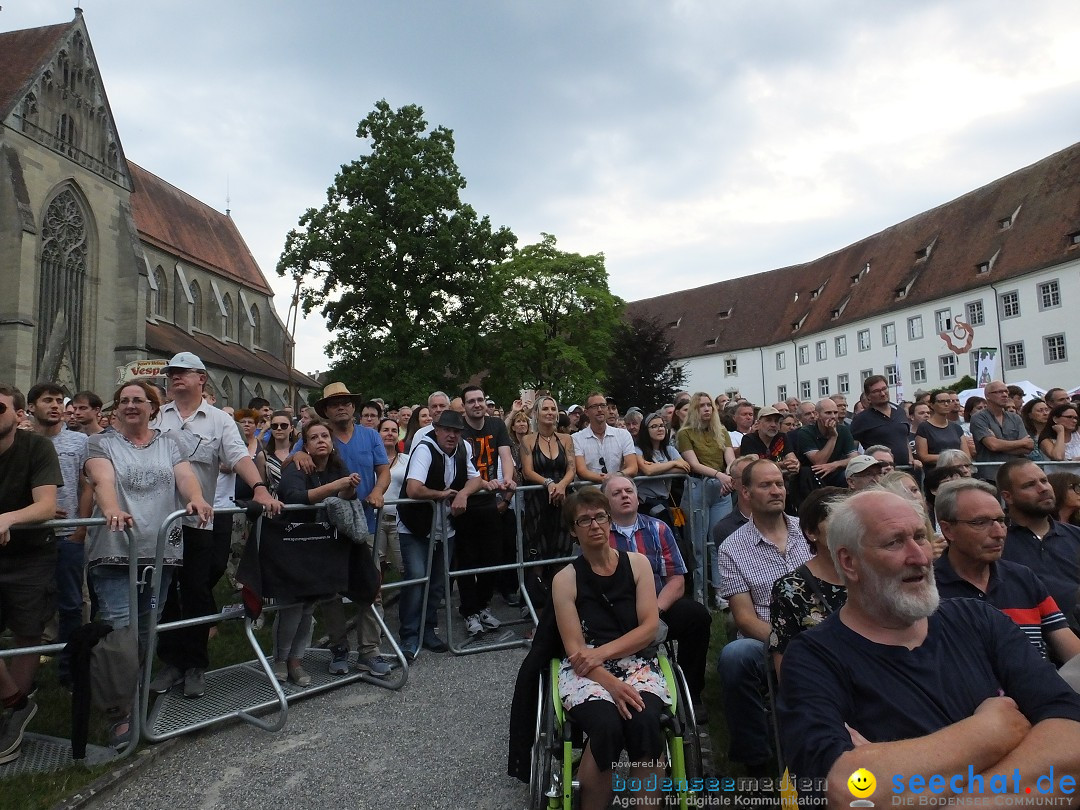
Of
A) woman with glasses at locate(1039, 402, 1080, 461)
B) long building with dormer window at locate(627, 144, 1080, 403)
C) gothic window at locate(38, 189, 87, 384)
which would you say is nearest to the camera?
woman with glasses at locate(1039, 402, 1080, 461)

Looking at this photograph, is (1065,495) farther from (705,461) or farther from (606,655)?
(606,655)

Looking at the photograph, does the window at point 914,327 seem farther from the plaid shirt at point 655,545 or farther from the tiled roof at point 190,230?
the plaid shirt at point 655,545

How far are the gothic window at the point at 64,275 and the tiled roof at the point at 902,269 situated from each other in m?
43.5

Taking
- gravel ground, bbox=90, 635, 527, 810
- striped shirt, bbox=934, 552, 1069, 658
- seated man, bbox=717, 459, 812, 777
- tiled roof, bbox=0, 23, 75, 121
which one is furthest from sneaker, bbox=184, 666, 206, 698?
tiled roof, bbox=0, 23, 75, 121

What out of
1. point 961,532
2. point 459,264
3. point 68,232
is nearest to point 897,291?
point 459,264

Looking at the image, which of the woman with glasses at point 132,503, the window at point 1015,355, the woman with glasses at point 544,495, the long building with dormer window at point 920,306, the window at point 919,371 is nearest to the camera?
the woman with glasses at point 132,503

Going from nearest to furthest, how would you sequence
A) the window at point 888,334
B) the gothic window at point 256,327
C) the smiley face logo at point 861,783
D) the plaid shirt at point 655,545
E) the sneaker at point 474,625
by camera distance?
the smiley face logo at point 861,783 → the plaid shirt at point 655,545 → the sneaker at point 474,625 → the window at point 888,334 → the gothic window at point 256,327

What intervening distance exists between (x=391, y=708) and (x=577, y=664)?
79.8 inches

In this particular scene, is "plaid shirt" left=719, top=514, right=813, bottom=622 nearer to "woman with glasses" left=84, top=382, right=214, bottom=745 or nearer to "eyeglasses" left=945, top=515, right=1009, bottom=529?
"eyeglasses" left=945, top=515, right=1009, bottom=529

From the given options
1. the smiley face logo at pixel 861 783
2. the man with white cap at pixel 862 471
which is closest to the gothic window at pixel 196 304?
the man with white cap at pixel 862 471

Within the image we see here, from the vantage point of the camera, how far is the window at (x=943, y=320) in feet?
141

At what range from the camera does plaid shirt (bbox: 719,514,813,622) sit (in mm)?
4148

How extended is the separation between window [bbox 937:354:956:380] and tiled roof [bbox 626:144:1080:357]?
3569 millimetres

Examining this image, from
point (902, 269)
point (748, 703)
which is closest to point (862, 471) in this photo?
point (748, 703)
